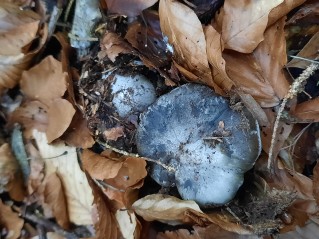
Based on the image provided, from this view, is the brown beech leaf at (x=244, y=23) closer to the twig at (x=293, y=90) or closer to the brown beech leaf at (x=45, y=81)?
the twig at (x=293, y=90)

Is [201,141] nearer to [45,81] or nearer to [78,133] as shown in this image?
[78,133]

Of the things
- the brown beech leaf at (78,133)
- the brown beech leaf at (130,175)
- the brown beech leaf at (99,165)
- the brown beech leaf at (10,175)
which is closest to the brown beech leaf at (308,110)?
the brown beech leaf at (130,175)

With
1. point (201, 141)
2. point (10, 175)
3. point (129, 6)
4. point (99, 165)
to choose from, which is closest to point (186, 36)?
point (129, 6)

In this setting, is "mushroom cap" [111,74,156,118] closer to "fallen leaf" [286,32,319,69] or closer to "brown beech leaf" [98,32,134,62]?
"brown beech leaf" [98,32,134,62]

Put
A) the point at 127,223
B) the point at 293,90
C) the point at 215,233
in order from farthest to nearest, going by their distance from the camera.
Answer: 1. the point at 127,223
2. the point at 215,233
3. the point at 293,90

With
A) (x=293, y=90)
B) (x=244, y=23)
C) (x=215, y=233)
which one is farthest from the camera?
(x=215, y=233)

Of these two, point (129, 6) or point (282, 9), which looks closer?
point (282, 9)
